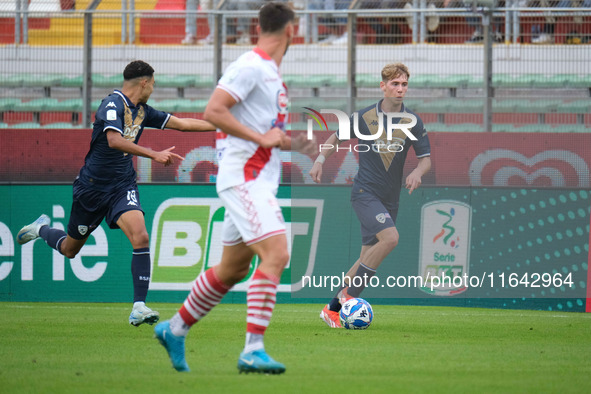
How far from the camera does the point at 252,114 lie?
519cm

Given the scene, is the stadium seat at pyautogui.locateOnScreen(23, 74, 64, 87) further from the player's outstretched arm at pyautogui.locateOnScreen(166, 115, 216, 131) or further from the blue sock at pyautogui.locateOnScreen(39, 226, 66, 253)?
the player's outstretched arm at pyautogui.locateOnScreen(166, 115, 216, 131)

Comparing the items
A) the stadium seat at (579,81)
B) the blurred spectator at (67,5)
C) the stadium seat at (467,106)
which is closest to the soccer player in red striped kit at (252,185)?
the stadium seat at (467,106)

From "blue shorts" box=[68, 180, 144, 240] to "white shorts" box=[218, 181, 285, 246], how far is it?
3.15m

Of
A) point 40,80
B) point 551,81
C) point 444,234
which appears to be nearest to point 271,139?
point 444,234

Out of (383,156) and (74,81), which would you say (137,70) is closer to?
(383,156)

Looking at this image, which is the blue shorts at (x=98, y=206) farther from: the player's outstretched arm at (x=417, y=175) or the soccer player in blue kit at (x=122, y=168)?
the player's outstretched arm at (x=417, y=175)

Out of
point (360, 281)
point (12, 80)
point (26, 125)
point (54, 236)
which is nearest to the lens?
point (360, 281)

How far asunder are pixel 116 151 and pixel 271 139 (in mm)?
3520

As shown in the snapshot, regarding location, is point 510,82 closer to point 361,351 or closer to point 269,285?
point 361,351

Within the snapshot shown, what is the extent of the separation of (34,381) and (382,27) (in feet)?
29.3

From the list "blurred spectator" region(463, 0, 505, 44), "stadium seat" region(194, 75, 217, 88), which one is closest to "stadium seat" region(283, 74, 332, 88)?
"stadium seat" region(194, 75, 217, 88)

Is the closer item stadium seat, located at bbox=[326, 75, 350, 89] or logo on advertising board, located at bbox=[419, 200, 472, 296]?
logo on advertising board, located at bbox=[419, 200, 472, 296]

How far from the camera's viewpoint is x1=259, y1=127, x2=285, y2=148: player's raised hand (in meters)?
5.01

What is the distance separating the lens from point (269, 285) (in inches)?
196
